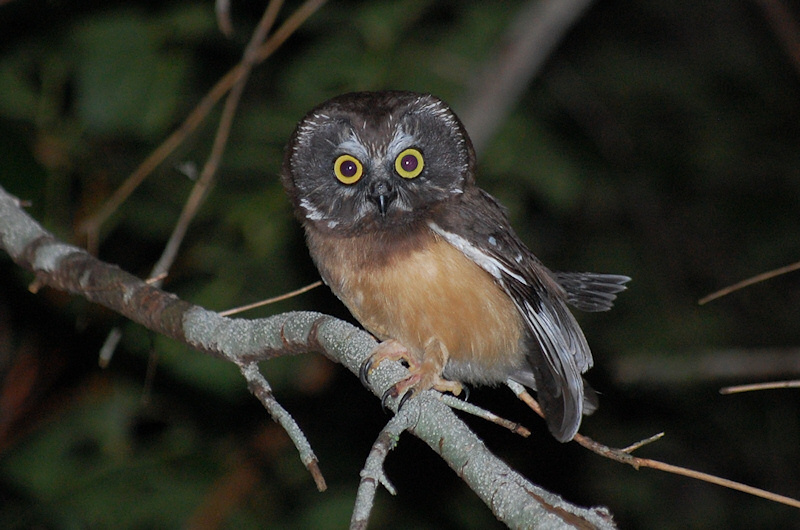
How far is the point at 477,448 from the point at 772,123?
22.0ft

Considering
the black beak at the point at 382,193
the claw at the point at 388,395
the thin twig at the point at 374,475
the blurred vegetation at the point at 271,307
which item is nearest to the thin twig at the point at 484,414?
the thin twig at the point at 374,475

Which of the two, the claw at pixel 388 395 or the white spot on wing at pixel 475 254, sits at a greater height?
the white spot on wing at pixel 475 254

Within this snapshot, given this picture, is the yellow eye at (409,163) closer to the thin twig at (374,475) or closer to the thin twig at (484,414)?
the thin twig at (484,414)

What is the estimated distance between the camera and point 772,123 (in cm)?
783

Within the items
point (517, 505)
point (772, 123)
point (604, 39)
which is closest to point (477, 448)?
point (517, 505)

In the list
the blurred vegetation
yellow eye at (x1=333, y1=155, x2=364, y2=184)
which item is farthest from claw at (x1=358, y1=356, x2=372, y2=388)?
the blurred vegetation

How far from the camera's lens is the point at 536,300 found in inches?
136

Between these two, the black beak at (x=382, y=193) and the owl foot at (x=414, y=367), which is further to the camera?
the black beak at (x=382, y=193)

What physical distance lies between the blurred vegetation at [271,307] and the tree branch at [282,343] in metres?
1.32

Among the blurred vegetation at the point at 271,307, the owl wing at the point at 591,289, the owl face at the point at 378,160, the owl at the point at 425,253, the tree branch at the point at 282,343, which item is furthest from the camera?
the blurred vegetation at the point at 271,307

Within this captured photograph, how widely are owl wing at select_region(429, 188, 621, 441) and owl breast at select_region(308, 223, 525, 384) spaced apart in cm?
7

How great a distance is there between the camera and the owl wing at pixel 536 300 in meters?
3.26

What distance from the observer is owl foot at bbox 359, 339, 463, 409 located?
2.91 metres

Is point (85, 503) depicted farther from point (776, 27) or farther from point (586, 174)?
point (776, 27)
